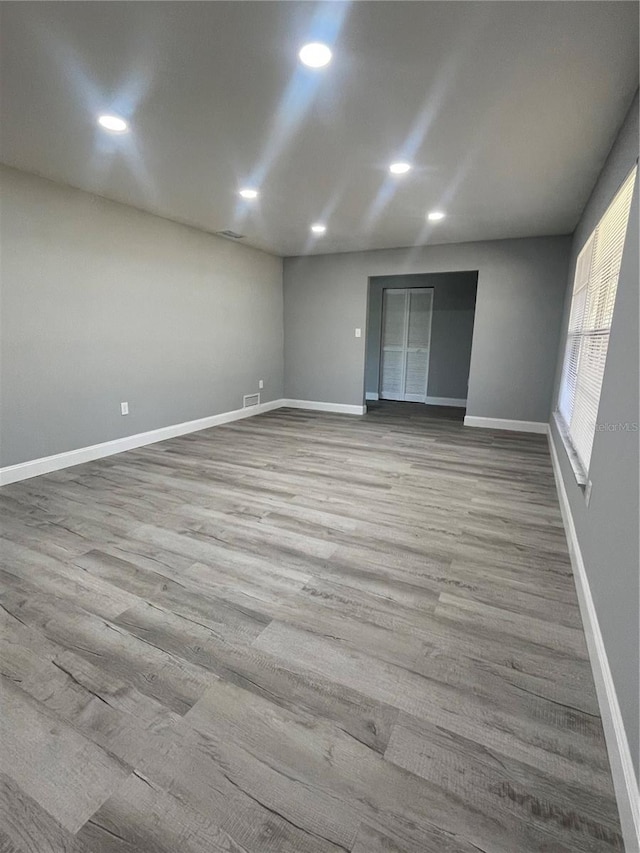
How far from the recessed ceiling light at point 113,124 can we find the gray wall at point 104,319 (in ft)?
4.00

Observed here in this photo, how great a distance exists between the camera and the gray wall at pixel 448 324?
6.94m

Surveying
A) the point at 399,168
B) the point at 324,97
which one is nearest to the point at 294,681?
the point at 324,97

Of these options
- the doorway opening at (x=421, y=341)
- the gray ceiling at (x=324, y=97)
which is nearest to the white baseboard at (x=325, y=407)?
the doorway opening at (x=421, y=341)

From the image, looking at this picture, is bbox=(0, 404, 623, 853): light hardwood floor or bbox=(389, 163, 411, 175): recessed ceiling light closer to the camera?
bbox=(0, 404, 623, 853): light hardwood floor

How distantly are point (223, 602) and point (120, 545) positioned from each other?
0.85 meters

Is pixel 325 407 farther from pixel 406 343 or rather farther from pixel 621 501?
pixel 621 501

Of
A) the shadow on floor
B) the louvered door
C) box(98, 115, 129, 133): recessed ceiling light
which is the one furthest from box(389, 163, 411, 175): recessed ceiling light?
the louvered door

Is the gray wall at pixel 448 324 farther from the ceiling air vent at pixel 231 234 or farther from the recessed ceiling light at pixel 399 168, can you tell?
the recessed ceiling light at pixel 399 168

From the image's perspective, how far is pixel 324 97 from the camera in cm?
203

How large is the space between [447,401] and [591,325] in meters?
4.72

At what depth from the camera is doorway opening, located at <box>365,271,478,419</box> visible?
6984 millimetres

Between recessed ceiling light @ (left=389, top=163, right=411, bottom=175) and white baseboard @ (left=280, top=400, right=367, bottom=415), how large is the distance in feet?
12.1

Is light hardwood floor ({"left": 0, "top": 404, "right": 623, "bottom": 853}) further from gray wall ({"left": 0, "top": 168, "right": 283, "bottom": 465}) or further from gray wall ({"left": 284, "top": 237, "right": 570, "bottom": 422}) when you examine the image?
gray wall ({"left": 284, "top": 237, "right": 570, "bottom": 422})

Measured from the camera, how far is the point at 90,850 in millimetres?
970
